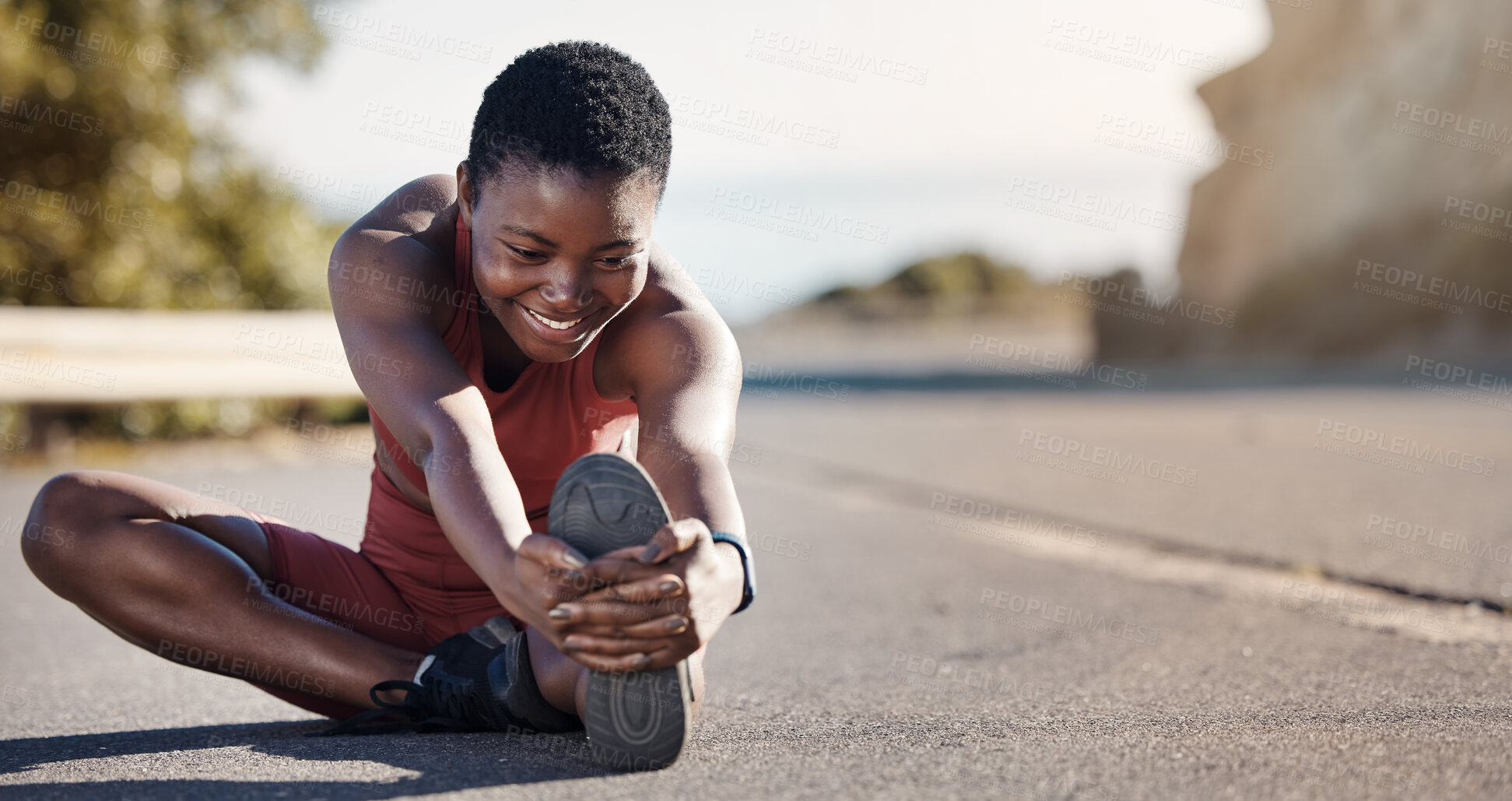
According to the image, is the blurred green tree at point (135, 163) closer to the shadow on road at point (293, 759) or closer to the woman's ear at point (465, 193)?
the shadow on road at point (293, 759)

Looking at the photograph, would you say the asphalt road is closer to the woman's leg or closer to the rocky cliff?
the woman's leg

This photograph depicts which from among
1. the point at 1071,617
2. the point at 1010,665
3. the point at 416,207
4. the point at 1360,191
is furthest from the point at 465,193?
the point at 1360,191

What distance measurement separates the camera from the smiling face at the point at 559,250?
80.2 inches

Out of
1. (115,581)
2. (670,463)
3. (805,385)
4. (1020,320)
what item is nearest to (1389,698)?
(670,463)

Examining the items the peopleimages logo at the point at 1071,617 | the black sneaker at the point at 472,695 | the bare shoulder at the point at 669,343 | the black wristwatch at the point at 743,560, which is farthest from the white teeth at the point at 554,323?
the peopleimages logo at the point at 1071,617

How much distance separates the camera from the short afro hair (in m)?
2.03

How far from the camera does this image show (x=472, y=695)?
2.23 metres

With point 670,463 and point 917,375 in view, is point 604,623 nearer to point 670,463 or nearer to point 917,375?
point 670,463

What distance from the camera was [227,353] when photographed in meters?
8.22

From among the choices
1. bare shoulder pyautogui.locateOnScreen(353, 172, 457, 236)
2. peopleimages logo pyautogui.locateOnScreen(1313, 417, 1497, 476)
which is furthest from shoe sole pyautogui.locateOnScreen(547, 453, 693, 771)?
peopleimages logo pyautogui.locateOnScreen(1313, 417, 1497, 476)

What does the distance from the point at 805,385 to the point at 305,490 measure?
443 inches

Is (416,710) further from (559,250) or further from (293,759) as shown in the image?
(559,250)

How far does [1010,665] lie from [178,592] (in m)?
2.01

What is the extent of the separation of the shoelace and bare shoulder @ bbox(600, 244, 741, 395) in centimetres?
69
